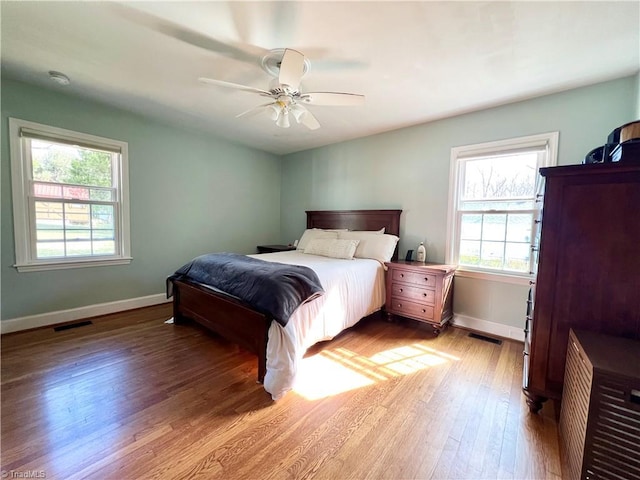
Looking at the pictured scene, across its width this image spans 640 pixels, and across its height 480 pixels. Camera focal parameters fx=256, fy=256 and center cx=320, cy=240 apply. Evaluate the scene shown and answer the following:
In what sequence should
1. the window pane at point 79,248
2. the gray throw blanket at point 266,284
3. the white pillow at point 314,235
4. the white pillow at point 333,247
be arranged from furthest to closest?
the white pillow at point 314,235 → the white pillow at point 333,247 → the window pane at point 79,248 → the gray throw blanket at point 266,284

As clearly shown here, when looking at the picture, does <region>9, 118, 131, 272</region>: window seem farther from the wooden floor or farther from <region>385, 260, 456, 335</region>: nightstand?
<region>385, 260, 456, 335</region>: nightstand

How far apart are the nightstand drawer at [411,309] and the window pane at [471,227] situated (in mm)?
1015

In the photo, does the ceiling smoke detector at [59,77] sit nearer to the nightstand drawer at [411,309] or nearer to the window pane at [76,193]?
the window pane at [76,193]

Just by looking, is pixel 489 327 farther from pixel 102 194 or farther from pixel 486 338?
pixel 102 194

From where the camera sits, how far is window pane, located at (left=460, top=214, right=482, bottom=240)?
307cm

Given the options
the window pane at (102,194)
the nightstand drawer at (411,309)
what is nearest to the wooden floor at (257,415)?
the nightstand drawer at (411,309)

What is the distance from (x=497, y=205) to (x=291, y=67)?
2634mm

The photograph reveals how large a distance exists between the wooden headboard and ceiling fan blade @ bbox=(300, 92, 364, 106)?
1.84m

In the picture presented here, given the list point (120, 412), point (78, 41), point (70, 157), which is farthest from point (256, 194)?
point (120, 412)

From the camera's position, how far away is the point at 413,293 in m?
3.03

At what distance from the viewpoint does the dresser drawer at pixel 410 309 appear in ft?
9.59

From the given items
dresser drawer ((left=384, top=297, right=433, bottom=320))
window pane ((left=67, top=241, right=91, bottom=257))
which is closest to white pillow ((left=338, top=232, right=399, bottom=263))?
dresser drawer ((left=384, top=297, right=433, bottom=320))

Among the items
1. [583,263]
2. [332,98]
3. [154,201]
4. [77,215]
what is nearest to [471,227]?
[583,263]

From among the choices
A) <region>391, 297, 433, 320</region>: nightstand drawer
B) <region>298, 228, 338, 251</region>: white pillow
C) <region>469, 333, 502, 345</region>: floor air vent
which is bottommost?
<region>469, 333, 502, 345</region>: floor air vent
